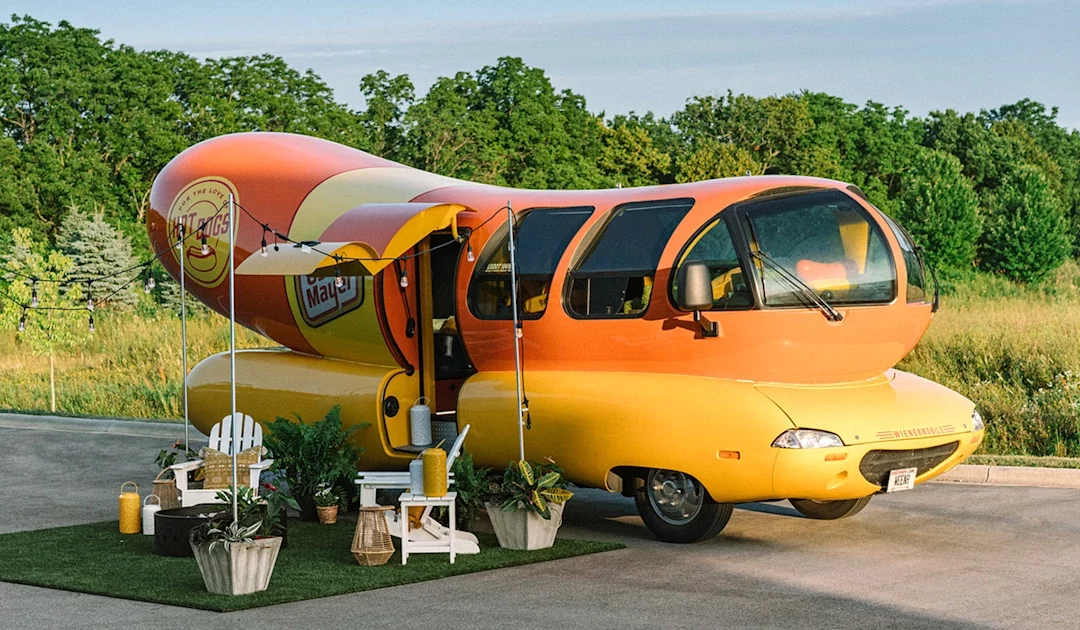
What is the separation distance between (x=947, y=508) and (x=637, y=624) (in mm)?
5095

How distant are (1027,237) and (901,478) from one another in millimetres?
46358

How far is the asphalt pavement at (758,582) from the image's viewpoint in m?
8.48

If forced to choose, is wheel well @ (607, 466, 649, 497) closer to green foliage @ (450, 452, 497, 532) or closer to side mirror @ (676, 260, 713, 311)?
green foliage @ (450, 452, 497, 532)

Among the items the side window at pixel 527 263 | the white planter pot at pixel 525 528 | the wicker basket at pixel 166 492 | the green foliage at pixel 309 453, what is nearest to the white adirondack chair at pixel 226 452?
the wicker basket at pixel 166 492

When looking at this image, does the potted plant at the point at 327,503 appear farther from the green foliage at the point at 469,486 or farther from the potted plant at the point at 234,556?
the potted plant at the point at 234,556

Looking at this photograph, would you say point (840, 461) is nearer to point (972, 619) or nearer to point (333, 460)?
point (972, 619)

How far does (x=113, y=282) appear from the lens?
136 feet

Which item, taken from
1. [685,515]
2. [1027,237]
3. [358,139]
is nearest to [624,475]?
[685,515]

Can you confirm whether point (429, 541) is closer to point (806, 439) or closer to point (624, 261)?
point (624, 261)

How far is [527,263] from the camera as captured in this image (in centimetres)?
1190

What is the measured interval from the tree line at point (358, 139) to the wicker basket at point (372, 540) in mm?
37404

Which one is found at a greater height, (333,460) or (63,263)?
(63,263)

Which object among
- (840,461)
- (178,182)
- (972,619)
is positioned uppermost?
(178,182)

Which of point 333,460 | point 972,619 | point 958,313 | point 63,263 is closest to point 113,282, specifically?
point 63,263
